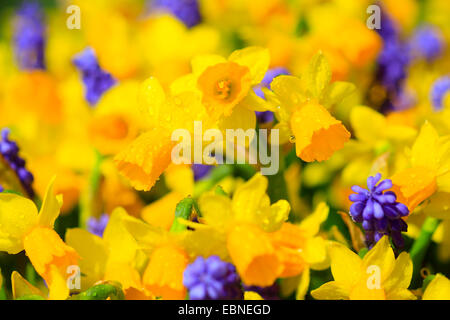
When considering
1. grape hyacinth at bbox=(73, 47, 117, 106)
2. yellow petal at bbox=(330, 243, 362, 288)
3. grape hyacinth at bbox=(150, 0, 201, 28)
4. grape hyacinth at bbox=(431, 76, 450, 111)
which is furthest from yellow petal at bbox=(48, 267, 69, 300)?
grape hyacinth at bbox=(150, 0, 201, 28)

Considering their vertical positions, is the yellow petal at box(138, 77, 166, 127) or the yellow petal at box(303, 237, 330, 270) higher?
the yellow petal at box(138, 77, 166, 127)

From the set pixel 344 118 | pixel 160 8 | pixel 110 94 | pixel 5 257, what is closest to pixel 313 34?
pixel 344 118

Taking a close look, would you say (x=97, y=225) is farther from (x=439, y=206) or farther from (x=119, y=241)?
(x=439, y=206)

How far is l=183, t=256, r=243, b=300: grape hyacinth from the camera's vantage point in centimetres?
46

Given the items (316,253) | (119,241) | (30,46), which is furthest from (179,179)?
(30,46)

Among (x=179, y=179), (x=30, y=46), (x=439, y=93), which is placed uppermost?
(x=30, y=46)

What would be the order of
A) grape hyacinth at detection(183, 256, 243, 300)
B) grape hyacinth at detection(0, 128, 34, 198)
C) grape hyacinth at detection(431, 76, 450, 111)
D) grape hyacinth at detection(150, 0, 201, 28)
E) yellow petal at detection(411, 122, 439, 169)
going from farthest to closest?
grape hyacinth at detection(150, 0, 201, 28)
grape hyacinth at detection(431, 76, 450, 111)
grape hyacinth at detection(0, 128, 34, 198)
yellow petal at detection(411, 122, 439, 169)
grape hyacinth at detection(183, 256, 243, 300)

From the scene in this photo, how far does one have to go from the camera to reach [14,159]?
0.68m

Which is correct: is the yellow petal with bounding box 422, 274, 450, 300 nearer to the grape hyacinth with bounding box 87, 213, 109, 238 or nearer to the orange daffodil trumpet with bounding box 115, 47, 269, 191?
the orange daffodil trumpet with bounding box 115, 47, 269, 191

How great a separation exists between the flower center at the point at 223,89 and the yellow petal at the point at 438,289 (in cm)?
23

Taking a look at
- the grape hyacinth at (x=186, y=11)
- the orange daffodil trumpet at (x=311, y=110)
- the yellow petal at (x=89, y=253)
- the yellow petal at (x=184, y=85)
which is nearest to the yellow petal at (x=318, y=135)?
the orange daffodil trumpet at (x=311, y=110)

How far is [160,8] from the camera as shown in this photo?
125 cm

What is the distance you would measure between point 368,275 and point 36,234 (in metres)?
0.28
